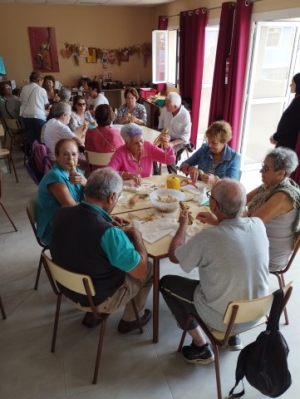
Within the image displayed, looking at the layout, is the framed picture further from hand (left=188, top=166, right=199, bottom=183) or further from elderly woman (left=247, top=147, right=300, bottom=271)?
elderly woman (left=247, top=147, right=300, bottom=271)

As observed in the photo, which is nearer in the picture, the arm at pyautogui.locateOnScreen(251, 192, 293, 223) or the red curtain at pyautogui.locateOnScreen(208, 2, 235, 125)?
the arm at pyautogui.locateOnScreen(251, 192, 293, 223)

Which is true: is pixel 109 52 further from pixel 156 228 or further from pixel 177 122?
→ pixel 156 228

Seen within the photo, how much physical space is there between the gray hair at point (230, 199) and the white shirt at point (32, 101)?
399 cm

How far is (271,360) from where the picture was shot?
4.85ft

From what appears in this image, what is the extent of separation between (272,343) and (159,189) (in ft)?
4.31

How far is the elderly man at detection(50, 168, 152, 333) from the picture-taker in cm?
148

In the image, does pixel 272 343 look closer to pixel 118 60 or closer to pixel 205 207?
pixel 205 207

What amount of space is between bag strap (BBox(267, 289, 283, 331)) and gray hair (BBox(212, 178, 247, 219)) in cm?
39

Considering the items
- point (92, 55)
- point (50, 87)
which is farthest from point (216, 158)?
point (92, 55)

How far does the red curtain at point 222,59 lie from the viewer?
4.20 meters

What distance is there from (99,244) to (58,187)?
2.41ft

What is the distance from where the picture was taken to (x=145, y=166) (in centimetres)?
285

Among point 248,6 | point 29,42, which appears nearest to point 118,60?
point 29,42

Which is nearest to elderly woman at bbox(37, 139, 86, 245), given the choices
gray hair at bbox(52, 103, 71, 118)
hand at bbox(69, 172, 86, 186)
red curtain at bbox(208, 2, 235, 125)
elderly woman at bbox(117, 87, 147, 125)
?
hand at bbox(69, 172, 86, 186)
